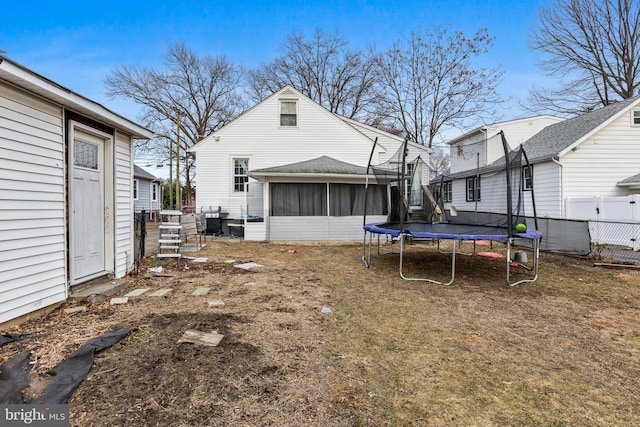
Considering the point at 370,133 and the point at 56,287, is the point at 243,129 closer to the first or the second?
the point at 370,133

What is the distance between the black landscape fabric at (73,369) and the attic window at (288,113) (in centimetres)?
1162

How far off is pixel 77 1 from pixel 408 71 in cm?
1773

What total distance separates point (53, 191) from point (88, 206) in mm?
876

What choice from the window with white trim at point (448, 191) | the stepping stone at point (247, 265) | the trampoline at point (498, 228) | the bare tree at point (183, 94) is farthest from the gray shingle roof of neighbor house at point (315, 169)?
the bare tree at point (183, 94)

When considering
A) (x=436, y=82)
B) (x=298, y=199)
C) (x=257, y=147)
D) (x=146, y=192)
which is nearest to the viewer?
(x=298, y=199)

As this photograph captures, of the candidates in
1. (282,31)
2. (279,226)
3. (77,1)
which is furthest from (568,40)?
(77,1)

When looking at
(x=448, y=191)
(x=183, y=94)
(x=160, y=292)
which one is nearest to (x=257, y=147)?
(x=160, y=292)

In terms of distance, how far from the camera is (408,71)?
2139 centimetres

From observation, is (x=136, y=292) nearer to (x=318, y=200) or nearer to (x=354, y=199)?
(x=318, y=200)

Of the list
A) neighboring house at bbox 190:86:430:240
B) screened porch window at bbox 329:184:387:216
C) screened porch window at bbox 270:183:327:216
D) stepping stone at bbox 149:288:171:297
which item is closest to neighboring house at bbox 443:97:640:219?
screened porch window at bbox 329:184:387:216

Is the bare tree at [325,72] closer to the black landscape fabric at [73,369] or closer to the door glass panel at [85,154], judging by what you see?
the door glass panel at [85,154]

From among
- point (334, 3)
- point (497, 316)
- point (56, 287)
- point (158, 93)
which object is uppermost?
point (334, 3)

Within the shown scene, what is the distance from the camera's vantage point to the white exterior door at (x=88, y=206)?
4.74 meters

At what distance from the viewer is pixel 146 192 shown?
952 inches
